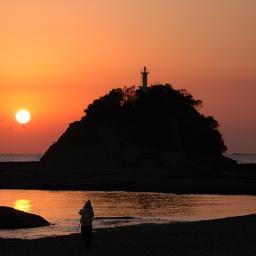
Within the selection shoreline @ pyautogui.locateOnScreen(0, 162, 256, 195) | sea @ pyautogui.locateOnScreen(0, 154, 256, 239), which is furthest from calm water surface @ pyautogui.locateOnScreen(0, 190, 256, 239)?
shoreline @ pyautogui.locateOnScreen(0, 162, 256, 195)

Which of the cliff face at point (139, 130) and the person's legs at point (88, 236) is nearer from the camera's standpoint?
the person's legs at point (88, 236)

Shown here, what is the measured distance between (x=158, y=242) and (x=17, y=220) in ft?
39.6

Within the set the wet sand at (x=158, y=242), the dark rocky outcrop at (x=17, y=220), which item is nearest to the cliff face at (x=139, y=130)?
the dark rocky outcrop at (x=17, y=220)

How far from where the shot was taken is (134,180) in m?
79.2

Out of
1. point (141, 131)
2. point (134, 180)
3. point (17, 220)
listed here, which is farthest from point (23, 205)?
point (141, 131)

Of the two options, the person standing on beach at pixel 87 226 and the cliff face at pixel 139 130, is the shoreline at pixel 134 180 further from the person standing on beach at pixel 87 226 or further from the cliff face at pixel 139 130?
the person standing on beach at pixel 87 226

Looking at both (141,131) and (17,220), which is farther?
(141,131)

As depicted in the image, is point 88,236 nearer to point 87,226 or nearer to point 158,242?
point 87,226

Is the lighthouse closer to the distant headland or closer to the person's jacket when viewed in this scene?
the distant headland

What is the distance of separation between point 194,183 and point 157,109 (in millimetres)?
38193

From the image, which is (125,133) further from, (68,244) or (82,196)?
(68,244)

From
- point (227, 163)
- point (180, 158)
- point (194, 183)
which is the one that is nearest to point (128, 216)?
point (194, 183)

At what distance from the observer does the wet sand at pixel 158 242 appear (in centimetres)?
2330

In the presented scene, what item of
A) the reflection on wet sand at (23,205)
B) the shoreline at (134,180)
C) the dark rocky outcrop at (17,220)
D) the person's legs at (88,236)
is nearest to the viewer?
the person's legs at (88,236)
